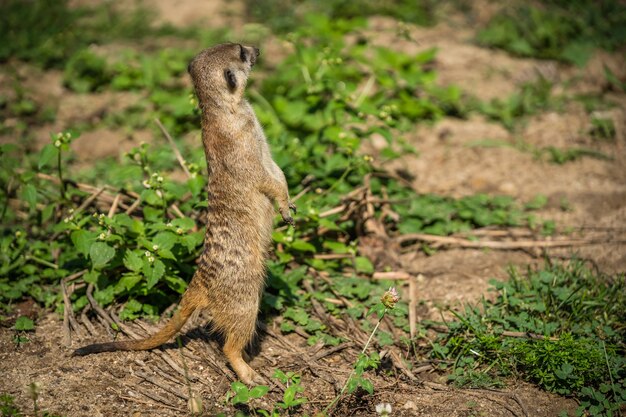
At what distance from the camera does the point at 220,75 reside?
137 inches

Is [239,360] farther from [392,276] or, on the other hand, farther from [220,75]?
[220,75]

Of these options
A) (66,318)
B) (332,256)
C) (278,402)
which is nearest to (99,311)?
(66,318)

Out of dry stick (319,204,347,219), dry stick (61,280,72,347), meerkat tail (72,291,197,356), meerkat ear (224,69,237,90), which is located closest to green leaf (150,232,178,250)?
meerkat tail (72,291,197,356)

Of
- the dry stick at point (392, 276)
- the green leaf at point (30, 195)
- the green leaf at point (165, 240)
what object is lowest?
the dry stick at point (392, 276)

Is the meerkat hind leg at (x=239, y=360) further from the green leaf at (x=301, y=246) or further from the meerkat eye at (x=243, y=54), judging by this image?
the meerkat eye at (x=243, y=54)

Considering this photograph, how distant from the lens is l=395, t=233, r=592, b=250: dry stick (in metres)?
4.84

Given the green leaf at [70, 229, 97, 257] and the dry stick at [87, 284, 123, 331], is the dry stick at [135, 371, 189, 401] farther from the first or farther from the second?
the green leaf at [70, 229, 97, 257]

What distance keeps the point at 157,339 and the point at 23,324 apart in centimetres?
98

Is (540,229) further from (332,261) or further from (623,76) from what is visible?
(623,76)

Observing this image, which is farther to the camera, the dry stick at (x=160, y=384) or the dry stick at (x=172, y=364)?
the dry stick at (x=172, y=364)

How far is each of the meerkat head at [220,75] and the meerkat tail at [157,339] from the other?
121 cm

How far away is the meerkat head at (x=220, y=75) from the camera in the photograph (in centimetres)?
348

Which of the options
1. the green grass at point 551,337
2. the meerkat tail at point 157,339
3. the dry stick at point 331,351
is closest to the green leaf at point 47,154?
the meerkat tail at point 157,339

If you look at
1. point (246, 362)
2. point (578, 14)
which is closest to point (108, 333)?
point (246, 362)
